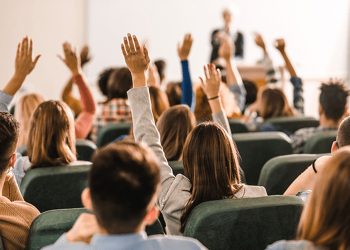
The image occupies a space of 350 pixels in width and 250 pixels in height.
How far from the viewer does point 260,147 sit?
401 cm

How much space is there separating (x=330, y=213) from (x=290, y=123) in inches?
133

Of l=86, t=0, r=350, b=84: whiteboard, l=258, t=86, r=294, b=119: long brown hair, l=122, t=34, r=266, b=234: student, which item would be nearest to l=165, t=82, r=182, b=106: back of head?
l=258, t=86, r=294, b=119: long brown hair

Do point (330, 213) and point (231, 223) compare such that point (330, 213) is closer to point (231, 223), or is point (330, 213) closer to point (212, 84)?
point (231, 223)

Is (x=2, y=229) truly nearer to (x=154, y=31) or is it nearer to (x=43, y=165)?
(x=43, y=165)

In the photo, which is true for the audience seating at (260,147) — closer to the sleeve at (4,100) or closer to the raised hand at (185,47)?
the raised hand at (185,47)

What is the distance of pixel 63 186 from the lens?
123 inches

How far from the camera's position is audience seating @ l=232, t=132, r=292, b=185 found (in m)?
3.97

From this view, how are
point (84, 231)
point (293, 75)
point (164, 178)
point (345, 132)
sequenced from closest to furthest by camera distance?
point (84, 231) < point (164, 178) < point (345, 132) < point (293, 75)

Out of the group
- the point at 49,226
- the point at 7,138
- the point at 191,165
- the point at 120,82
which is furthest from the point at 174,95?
the point at 49,226

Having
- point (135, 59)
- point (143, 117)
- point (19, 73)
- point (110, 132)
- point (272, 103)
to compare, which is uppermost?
point (135, 59)

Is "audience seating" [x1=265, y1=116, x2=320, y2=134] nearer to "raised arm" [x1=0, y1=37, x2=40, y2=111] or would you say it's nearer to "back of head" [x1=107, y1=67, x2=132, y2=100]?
"back of head" [x1=107, y1=67, x2=132, y2=100]

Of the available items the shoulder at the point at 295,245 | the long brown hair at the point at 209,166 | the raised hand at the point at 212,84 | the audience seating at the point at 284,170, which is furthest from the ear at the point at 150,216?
the raised hand at the point at 212,84

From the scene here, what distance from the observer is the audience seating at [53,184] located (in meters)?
3.07

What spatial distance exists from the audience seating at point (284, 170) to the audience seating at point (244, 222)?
870mm
